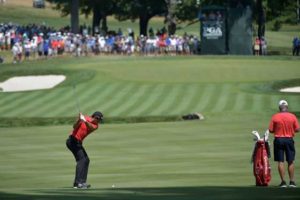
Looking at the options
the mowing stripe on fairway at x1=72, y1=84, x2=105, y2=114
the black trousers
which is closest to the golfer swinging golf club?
the black trousers

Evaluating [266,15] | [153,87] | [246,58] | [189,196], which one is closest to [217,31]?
[246,58]

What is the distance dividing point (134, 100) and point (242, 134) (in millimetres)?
15315

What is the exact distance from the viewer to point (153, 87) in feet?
177

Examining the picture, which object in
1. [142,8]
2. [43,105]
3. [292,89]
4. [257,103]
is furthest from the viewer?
[142,8]

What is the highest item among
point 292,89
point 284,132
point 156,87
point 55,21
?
point 284,132

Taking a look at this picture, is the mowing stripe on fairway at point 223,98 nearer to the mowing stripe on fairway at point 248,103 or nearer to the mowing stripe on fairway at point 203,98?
the mowing stripe on fairway at point 203,98

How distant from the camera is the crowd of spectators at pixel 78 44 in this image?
69.2m

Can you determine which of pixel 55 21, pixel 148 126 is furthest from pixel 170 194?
pixel 55 21

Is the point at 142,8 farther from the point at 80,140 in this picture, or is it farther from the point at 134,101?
the point at 80,140

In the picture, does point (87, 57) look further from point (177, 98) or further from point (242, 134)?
point (242, 134)

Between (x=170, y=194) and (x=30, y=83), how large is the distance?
38.2 meters

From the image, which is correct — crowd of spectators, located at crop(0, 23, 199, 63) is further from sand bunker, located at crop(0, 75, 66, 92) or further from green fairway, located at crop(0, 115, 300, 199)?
green fairway, located at crop(0, 115, 300, 199)

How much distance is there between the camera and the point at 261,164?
22.7 meters

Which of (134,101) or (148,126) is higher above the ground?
(148,126)
